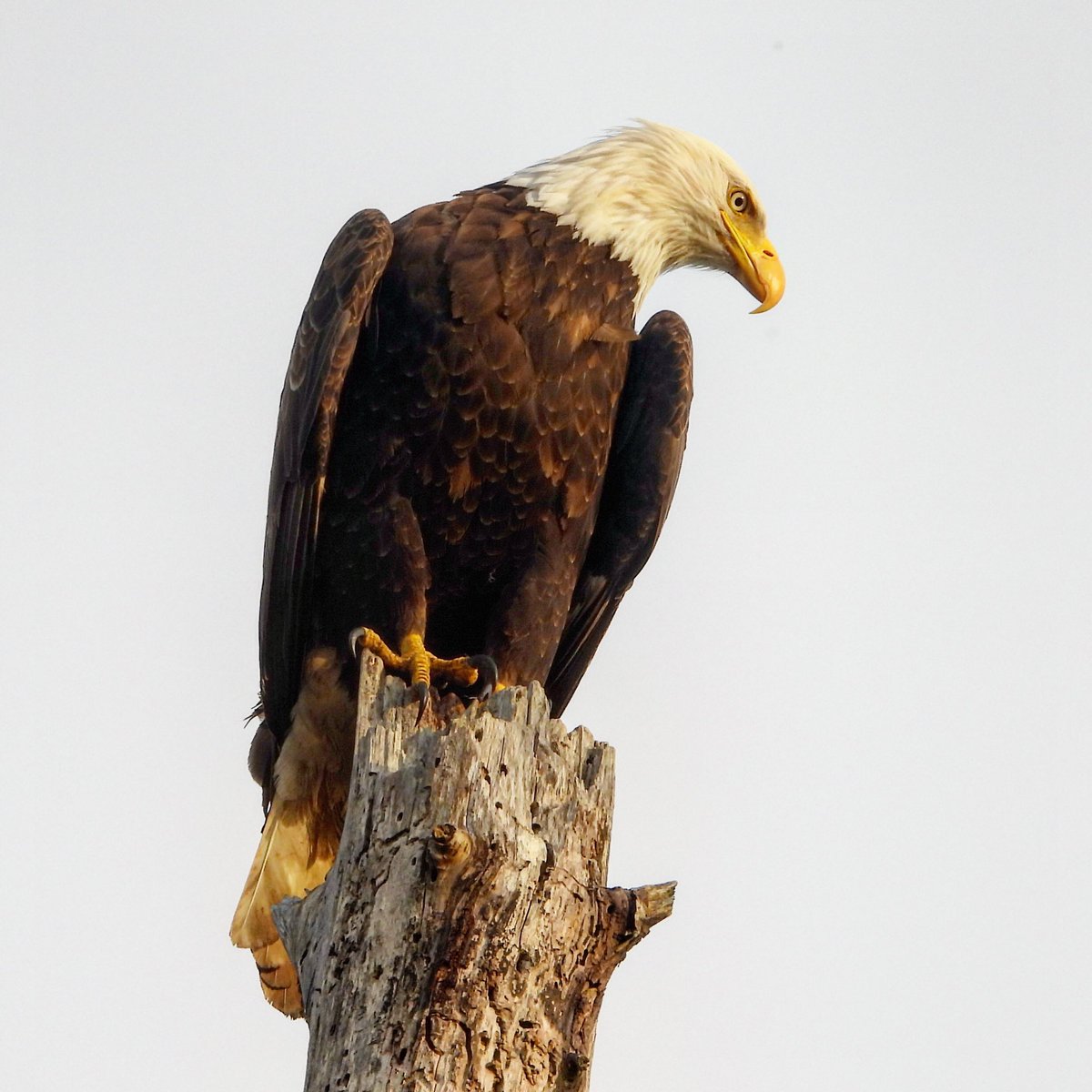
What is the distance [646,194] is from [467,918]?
10.7ft

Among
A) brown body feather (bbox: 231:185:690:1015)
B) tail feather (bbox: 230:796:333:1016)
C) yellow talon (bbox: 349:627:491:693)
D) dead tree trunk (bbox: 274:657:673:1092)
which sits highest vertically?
brown body feather (bbox: 231:185:690:1015)

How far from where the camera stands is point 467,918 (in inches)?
129

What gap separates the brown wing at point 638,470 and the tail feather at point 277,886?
110 centimetres

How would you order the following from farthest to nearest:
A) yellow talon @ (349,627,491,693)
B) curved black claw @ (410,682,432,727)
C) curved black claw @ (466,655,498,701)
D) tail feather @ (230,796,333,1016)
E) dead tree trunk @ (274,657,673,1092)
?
curved black claw @ (466,655,498,701)
tail feather @ (230,796,333,1016)
yellow talon @ (349,627,491,693)
curved black claw @ (410,682,432,727)
dead tree trunk @ (274,657,673,1092)

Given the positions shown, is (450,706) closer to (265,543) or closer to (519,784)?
(519,784)

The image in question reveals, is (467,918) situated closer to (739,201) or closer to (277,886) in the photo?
(277,886)

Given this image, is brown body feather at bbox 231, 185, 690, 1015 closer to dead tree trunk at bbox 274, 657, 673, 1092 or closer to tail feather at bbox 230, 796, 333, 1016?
tail feather at bbox 230, 796, 333, 1016

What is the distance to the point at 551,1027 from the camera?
3.29 metres

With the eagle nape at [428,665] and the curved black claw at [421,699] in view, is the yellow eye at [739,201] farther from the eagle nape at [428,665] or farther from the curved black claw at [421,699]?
the curved black claw at [421,699]

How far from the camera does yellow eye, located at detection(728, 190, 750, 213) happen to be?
19.9ft

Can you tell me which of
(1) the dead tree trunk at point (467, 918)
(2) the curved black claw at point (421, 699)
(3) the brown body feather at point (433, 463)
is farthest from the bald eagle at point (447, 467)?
(1) the dead tree trunk at point (467, 918)

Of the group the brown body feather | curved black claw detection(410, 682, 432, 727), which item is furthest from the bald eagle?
curved black claw detection(410, 682, 432, 727)

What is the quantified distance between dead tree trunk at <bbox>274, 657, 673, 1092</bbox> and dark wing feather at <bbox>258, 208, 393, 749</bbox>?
4.76 ft

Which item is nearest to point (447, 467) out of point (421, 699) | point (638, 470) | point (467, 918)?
point (638, 470)
